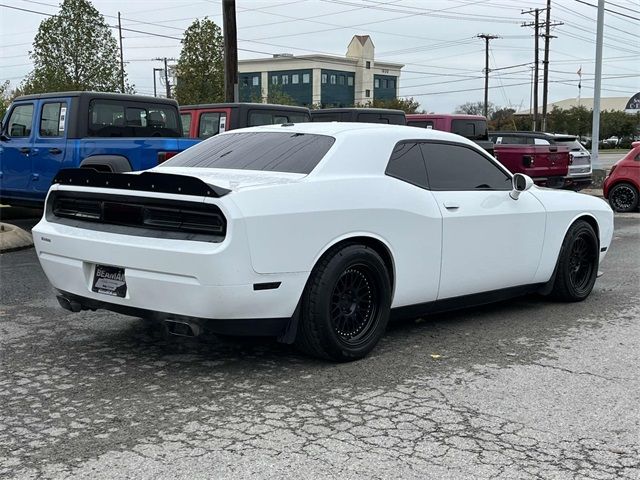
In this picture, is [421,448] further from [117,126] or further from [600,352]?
[117,126]

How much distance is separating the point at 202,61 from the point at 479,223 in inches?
1273

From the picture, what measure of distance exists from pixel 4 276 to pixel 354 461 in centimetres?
585

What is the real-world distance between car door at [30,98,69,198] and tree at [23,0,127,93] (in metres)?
25.0

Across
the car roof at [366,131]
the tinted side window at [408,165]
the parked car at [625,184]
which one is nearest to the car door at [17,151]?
the car roof at [366,131]

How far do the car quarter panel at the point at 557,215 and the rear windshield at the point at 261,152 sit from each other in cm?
223

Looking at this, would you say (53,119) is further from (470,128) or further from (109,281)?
(470,128)

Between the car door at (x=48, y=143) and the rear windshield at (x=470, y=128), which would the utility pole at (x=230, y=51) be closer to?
the rear windshield at (x=470, y=128)

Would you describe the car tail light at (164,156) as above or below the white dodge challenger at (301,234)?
above

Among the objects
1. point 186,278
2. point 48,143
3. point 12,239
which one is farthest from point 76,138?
point 186,278

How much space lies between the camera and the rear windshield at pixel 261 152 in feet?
17.4

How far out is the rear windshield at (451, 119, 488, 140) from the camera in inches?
714

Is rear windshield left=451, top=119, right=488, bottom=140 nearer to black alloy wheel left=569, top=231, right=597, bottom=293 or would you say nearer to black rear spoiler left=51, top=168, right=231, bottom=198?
black alloy wheel left=569, top=231, right=597, bottom=293

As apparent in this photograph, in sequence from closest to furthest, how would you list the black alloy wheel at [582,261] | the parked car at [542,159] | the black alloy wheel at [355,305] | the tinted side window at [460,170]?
the black alloy wheel at [355,305], the tinted side window at [460,170], the black alloy wheel at [582,261], the parked car at [542,159]

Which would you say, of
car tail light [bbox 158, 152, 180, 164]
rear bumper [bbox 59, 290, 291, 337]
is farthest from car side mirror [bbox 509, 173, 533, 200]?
car tail light [bbox 158, 152, 180, 164]
